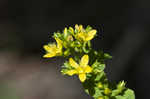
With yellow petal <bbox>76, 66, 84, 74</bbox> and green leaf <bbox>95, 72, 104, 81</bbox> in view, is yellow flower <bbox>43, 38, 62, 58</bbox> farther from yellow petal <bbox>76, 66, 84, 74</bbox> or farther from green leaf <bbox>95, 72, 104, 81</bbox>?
green leaf <bbox>95, 72, 104, 81</bbox>

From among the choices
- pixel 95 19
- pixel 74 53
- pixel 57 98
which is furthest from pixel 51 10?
pixel 74 53

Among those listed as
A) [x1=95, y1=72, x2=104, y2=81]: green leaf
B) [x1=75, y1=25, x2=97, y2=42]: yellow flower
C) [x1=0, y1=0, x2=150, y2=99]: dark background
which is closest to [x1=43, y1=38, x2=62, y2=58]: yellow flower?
[x1=75, y1=25, x2=97, y2=42]: yellow flower

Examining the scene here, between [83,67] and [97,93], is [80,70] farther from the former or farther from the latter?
[97,93]

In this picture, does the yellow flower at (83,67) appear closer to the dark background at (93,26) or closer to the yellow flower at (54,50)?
the yellow flower at (54,50)

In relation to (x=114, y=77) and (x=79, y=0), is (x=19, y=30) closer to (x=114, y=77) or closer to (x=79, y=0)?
(x=79, y=0)

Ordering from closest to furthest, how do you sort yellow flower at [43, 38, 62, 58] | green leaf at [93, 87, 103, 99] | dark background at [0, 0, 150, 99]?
green leaf at [93, 87, 103, 99] < yellow flower at [43, 38, 62, 58] < dark background at [0, 0, 150, 99]

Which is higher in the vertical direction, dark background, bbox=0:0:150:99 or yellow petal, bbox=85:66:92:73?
yellow petal, bbox=85:66:92:73

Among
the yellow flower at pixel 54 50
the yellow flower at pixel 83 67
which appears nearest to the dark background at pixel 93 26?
the yellow flower at pixel 54 50

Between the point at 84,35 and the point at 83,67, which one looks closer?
the point at 83,67

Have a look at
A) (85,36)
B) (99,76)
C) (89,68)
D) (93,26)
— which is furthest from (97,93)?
(93,26)
